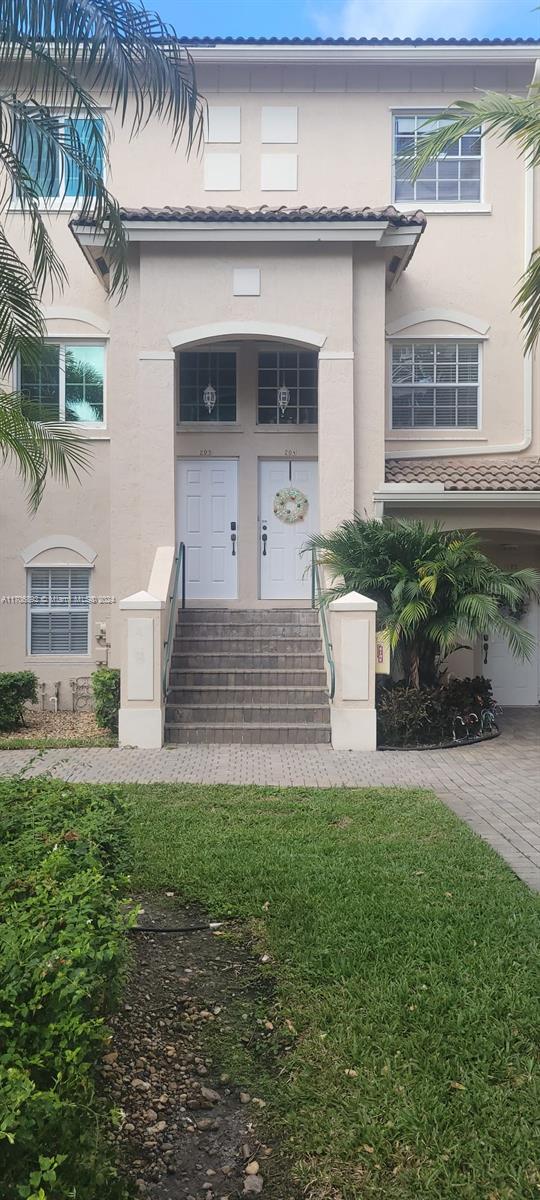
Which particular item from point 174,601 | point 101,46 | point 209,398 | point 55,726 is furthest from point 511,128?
point 55,726

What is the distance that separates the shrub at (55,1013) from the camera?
7.42 feet

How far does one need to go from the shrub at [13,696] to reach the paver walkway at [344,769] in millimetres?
1665

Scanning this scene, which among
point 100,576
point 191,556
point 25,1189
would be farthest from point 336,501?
point 25,1189

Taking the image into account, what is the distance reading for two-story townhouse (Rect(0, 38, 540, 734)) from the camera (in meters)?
13.3

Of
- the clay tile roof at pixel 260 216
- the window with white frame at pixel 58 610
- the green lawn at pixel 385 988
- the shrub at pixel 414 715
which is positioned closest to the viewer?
the green lawn at pixel 385 988

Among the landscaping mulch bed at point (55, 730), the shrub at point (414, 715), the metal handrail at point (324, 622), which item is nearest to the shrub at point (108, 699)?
the landscaping mulch bed at point (55, 730)

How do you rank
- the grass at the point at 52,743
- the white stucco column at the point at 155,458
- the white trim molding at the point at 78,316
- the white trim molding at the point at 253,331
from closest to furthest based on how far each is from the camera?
the grass at the point at 52,743 < the white stucco column at the point at 155,458 < the white trim molding at the point at 253,331 < the white trim molding at the point at 78,316

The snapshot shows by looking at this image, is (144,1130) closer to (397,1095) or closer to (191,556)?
(397,1095)

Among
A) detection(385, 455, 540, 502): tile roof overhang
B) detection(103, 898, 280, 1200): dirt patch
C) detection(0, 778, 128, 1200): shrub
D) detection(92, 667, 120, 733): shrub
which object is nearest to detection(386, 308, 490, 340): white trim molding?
detection(385, 455, 540, 502): tile roof overhang

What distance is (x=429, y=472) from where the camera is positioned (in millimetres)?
13719

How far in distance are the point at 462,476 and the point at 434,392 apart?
232 cm

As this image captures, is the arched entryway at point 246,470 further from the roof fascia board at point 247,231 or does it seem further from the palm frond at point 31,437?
the palm frond at point 31,437

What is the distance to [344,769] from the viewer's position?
31.7 feet

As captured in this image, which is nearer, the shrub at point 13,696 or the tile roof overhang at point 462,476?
the shrub at point 13,696
